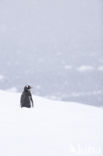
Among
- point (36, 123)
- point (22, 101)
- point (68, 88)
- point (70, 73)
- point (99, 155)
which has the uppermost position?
point (70, 73)

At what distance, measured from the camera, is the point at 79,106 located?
19.0 meters

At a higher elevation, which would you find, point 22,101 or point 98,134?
point 22,101

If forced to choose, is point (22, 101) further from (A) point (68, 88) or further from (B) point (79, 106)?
(A) point (68, 88)

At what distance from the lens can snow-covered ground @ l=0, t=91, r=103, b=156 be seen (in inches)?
450

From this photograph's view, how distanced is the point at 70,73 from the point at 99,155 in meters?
160

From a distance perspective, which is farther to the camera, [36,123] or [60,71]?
[60,71]

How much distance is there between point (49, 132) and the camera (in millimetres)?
12789

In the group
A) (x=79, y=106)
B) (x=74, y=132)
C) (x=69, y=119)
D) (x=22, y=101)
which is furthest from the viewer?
(x=79, y=106)

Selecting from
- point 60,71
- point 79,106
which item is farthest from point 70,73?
point 79,106

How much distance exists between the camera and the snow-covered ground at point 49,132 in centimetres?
1143

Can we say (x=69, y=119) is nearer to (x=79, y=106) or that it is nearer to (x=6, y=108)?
(x=6, y=108)

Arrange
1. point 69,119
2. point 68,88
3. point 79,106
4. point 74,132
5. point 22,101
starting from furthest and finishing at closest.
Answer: point 68,88 → point 79,106 → point 22,101 → point 69,119 → point 74,132

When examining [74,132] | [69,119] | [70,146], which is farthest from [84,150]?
[69,119]

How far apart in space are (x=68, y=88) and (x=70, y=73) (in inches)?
1751
